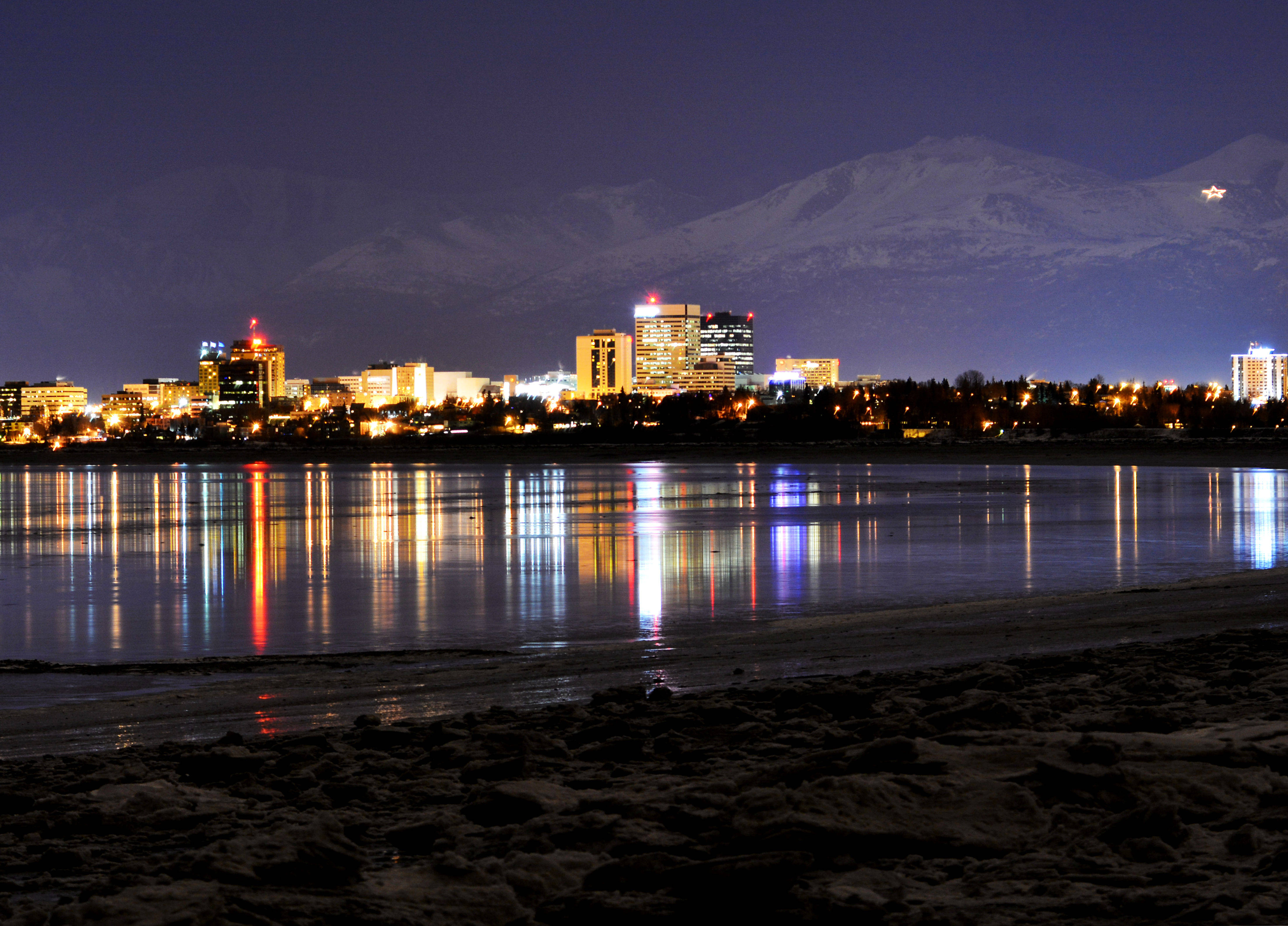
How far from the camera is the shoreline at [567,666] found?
1018 cm

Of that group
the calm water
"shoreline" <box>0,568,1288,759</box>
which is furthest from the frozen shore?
the calm water

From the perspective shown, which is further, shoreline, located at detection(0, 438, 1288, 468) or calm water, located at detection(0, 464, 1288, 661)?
shoreline, located at detection(0, 438, 1288, 468)

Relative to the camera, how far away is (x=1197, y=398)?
191 meters

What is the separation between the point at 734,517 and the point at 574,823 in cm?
3151

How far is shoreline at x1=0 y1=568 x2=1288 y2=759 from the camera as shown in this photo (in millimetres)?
10180

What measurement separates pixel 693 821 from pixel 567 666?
6610 mm

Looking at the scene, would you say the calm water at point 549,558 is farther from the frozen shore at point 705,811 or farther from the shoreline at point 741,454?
the shoreline at point 741,454

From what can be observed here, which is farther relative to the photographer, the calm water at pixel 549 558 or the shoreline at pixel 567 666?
the calm water at pixel 549 558

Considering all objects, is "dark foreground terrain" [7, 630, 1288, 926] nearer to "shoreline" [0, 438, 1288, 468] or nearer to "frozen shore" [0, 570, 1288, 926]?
"frozen shore" [0, 570, 1288, 926]

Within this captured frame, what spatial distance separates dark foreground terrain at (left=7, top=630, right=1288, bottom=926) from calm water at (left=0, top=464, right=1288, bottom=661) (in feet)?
21.6

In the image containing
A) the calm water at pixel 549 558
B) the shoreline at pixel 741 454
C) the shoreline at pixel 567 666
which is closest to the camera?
the shoreline at pixel 567 666

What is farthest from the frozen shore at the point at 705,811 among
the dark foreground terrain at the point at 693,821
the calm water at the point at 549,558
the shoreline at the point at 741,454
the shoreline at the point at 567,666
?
the shoreline at the point at 741,454

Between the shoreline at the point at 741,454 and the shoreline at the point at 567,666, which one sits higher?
the shoreline at the point at 741,454

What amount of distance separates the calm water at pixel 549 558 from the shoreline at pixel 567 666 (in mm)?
1055
